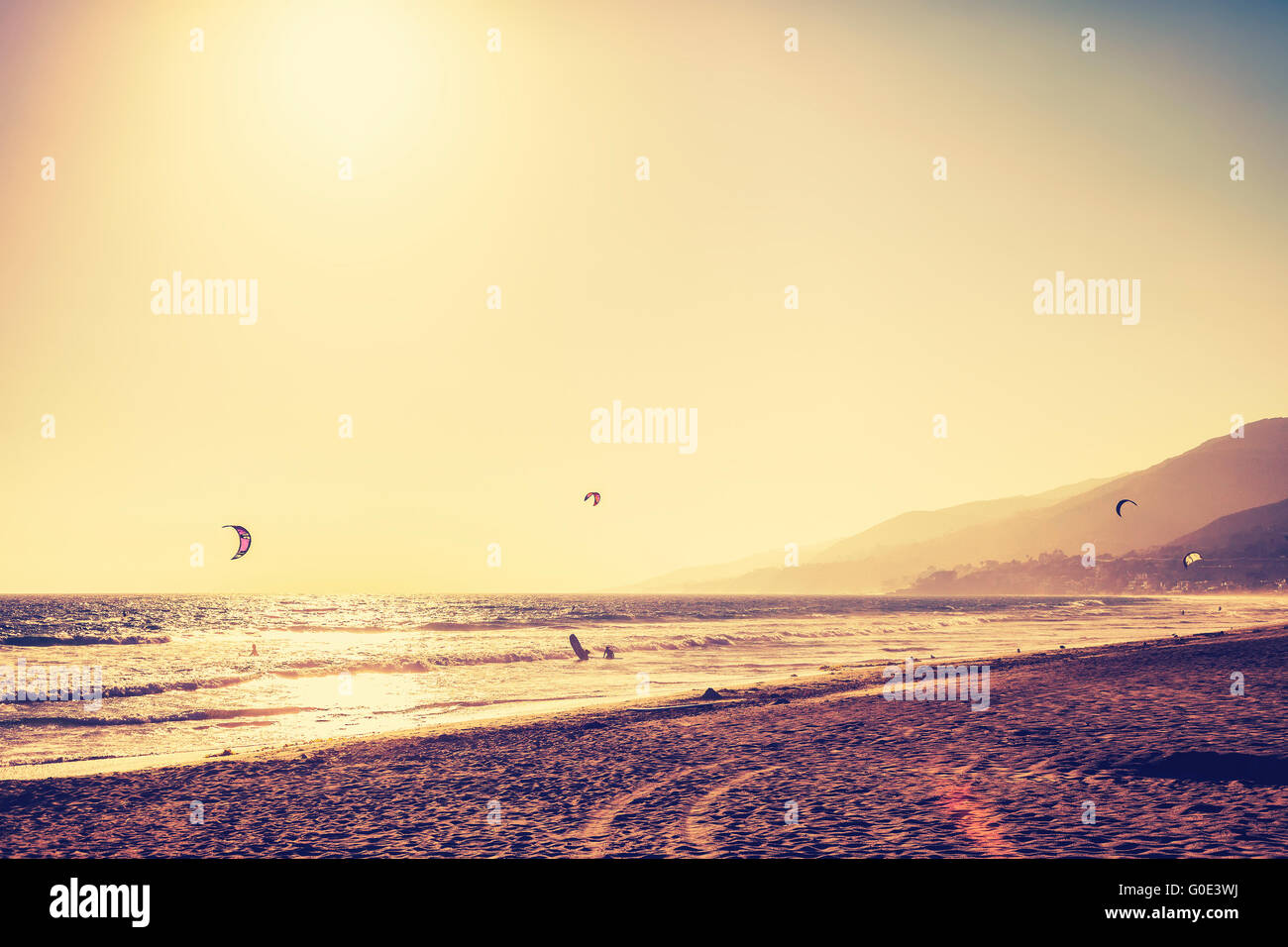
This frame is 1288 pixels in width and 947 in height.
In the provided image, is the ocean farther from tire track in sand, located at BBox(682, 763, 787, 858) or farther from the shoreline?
tire track in sand, located at BBox(682, 763, 787, 858)

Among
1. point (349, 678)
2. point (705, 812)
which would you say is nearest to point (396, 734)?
point (705, 812)

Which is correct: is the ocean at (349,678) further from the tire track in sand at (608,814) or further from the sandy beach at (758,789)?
the tire track in sand at (608,814)

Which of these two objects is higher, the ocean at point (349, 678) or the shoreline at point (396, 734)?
the shoreline at point (396, 734)

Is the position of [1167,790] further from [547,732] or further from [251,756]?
[251,756]

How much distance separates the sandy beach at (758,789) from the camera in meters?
8.26

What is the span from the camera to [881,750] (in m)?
12.7

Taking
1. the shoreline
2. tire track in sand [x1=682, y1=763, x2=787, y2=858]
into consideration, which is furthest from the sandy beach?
the shoreline

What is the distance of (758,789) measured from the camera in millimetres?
10656

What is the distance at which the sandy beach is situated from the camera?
8.26m

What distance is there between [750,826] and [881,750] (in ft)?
15.1

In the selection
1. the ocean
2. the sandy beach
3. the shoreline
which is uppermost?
the sandy beach

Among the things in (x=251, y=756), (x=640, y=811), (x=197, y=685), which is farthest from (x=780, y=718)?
(x=197, y=685)

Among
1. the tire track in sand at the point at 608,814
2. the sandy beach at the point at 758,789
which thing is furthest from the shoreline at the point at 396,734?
the tire track in sand at the point at 608,814
